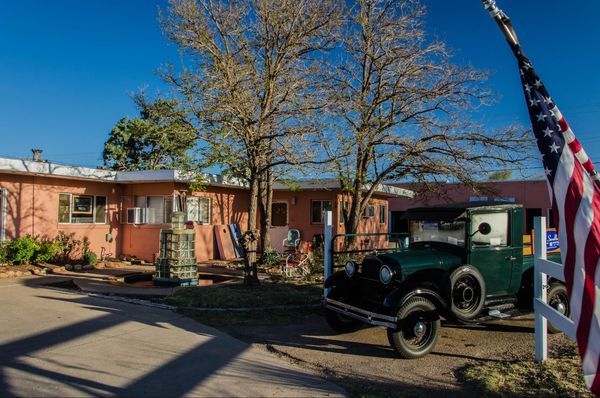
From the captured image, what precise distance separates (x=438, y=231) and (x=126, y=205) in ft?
42.7

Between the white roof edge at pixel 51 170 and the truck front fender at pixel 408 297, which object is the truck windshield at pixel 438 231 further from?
the white roof edge at pixel 51 170

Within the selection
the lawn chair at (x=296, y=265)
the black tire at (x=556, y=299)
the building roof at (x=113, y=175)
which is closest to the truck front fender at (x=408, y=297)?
the black tire at (x=556, y=299)

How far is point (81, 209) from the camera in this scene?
16219mm

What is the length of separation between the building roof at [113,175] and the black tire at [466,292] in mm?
9364

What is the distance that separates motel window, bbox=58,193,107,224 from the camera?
616 inches

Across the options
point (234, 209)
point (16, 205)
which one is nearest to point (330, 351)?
point (16, 205)

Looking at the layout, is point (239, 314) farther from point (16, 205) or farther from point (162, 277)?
point (16, 205)

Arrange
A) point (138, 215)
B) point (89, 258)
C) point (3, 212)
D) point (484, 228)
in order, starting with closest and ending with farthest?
point (484, 228) → point (3, 212) → point (89, 258) → point (138, 215)

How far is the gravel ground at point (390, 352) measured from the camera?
5.24 meters

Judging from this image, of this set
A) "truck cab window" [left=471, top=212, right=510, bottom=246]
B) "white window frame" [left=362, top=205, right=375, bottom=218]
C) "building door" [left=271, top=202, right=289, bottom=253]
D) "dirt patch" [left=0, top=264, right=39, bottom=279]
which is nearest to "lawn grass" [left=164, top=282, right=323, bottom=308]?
"truck cab window" [left=471, top=212, right=510, bottom=246]

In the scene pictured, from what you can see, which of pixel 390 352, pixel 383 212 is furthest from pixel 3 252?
pixel 383 212

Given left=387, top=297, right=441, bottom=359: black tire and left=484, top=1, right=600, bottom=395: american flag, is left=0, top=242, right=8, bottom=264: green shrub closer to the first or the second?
left=387, top=297, right=441, bottom=359: black tire

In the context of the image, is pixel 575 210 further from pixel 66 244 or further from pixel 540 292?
pixel 66 244

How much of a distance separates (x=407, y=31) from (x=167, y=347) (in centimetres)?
1136
